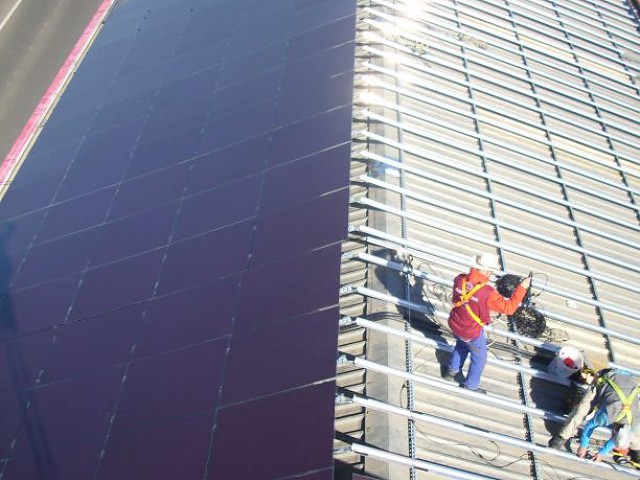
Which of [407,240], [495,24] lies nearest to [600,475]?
[407,240]

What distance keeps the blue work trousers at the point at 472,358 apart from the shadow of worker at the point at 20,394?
5.41 meters

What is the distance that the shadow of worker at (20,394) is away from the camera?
734 centimetres

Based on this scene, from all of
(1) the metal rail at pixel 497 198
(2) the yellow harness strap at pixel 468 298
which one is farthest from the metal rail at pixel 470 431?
(1) the metal rail at pixel 497 198

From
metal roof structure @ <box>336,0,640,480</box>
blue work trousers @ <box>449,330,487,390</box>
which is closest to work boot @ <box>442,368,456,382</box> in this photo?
blue work trousers @ <box>449,330,487,390</box>

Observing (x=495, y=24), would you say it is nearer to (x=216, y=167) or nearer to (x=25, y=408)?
(x=216, y=167)

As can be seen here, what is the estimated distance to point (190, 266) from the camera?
8797 mm

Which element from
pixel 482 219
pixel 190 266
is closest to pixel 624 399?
pixel 482 219

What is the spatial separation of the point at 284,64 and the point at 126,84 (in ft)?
16.1

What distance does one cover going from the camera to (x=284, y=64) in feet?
39.4

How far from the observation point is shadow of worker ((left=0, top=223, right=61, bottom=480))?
7.34m

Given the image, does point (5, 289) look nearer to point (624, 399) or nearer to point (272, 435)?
point (272, 435)

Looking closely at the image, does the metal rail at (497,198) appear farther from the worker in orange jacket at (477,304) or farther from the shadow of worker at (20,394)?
the shadow of worker at (20,394)

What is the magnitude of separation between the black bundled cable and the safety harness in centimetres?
164

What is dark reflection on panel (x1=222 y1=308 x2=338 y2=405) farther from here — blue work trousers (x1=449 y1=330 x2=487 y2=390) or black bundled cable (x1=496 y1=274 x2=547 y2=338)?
black bundled cable (x1=496 y1=274 x2=547 y2=338)
